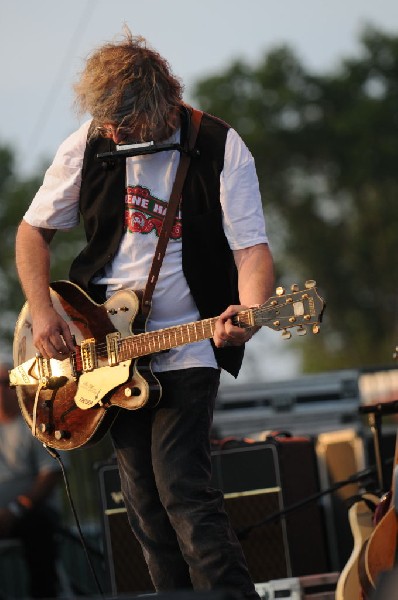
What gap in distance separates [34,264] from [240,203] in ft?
2.80

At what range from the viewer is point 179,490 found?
4.12m

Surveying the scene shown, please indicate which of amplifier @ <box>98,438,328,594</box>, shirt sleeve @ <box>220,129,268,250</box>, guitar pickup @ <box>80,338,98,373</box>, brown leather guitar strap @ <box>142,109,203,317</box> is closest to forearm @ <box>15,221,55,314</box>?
guitar pickup @ <box>80,338,98,373</box>

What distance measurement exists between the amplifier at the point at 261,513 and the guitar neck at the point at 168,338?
5.81 ft

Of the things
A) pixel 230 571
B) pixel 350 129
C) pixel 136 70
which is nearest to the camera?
pixel 230 571

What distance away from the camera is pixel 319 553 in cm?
608

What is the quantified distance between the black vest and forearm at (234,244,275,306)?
0.11 metres

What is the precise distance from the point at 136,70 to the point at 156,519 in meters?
1.59

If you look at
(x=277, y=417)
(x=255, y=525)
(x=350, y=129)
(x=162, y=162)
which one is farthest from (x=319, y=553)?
(x=350, y=129)

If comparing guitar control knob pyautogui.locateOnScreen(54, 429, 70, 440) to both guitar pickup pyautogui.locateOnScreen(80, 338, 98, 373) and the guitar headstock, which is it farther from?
the guitar headstock

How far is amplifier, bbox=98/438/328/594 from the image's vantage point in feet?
19.3

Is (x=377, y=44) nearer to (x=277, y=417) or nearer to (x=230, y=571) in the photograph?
(x=277, y=417)

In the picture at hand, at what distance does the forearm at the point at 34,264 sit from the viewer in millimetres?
4605

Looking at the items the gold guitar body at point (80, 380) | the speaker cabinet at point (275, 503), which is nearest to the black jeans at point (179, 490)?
the gold guitar body at point (80, 380)

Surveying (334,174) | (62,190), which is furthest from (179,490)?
(334,174)
